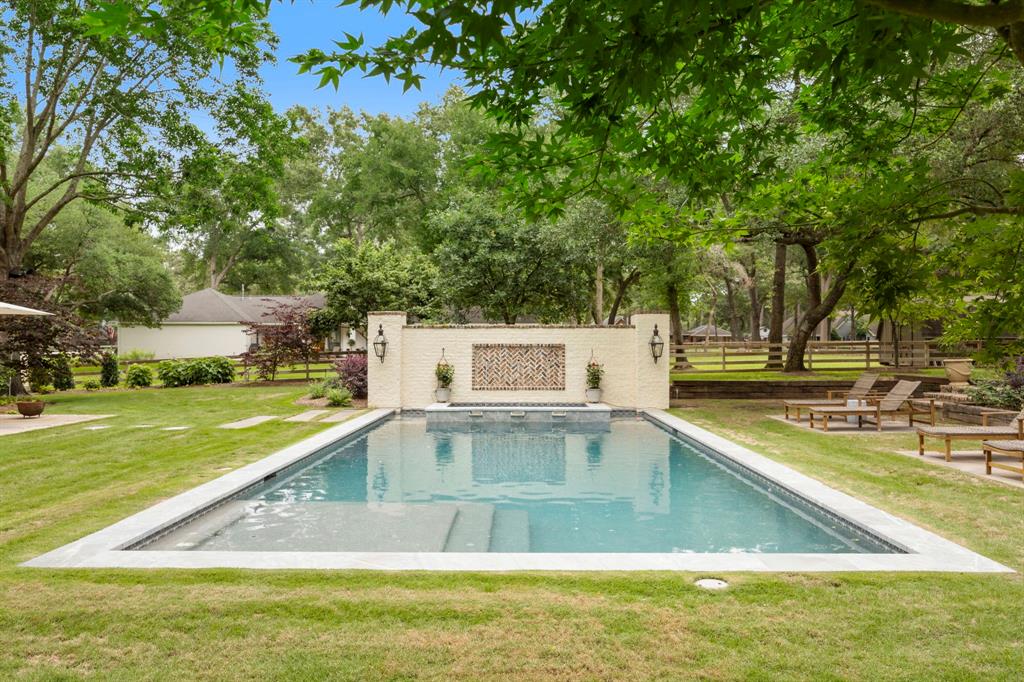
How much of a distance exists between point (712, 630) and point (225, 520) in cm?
491

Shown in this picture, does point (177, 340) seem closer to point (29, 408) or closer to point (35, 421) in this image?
point (29, 408)

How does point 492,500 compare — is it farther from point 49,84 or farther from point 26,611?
point 49,84

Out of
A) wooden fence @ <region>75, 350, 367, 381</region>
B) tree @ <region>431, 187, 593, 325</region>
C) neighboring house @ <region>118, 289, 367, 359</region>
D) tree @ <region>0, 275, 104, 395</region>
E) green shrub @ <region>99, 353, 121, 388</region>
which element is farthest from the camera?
neighboring house @ <region>118, 289, 367, 359</region>

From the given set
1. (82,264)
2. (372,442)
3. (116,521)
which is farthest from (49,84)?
(116,521)

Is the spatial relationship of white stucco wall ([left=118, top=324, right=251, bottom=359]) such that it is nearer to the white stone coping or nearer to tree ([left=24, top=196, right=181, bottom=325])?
tree ([left=24, top=196, right=181, bottom=325])

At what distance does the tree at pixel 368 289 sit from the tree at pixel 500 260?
1388mm

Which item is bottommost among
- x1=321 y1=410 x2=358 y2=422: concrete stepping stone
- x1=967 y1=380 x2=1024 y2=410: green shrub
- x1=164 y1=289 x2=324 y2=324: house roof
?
x1=321 y1=410 x2=358 y2=422: concrete stepping stone

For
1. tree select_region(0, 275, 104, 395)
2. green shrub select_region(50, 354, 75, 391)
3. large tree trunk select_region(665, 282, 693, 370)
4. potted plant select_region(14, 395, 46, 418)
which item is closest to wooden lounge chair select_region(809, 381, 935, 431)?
large tree trunk select_region(665, 282, 693, 370)

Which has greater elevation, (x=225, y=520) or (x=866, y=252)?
(x=866, y=252)

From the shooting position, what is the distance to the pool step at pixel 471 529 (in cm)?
542

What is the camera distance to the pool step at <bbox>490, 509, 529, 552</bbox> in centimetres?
558

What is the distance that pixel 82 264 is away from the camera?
25.4 meters

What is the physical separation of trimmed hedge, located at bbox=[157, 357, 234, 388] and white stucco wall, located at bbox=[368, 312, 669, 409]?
877 cm

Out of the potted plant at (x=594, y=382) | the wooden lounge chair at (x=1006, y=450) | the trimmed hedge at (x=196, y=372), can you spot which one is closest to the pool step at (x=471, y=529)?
the wooden lounge chair at (x=1006, y=450)
